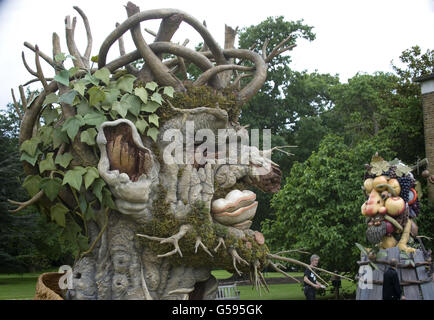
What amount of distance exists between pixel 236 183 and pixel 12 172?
43.0 feet

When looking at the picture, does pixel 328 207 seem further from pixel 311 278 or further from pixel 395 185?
pixel 311 278

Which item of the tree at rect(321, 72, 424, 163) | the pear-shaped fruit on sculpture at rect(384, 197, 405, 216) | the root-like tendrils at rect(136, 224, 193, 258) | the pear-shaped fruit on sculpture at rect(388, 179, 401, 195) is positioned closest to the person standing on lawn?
the pear-shaped fruit on sculpture at rect(384, 197, 405, 216)

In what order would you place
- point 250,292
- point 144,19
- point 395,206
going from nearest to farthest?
point 144,19, point 395,206, point 250,292

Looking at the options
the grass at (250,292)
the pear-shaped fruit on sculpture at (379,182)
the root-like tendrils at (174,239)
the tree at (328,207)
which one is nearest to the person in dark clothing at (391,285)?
the pear-shaped fruit on sculpture at (379,182)

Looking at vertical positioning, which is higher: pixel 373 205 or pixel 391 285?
pixel 373 205

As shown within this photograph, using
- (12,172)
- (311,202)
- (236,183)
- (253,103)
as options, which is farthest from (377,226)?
(253,103)

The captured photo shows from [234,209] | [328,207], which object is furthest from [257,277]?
[328,207]

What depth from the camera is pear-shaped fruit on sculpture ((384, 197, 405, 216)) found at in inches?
302

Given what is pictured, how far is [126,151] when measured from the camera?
5645 mm

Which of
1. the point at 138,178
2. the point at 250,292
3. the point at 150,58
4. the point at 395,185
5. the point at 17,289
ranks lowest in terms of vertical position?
the point at 250,292

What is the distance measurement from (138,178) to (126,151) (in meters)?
0.33

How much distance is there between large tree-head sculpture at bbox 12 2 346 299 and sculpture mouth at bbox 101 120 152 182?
0.01 m

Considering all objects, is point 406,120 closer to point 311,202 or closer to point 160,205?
point 311,202

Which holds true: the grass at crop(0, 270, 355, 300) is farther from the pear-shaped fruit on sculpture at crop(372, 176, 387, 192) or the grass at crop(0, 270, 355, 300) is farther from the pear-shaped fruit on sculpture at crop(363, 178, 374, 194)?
the pear-shaped fruit on sculpture at crop(372, 176, 387, 192)
